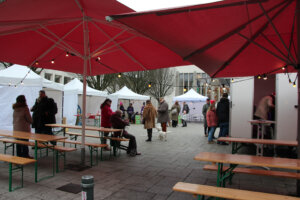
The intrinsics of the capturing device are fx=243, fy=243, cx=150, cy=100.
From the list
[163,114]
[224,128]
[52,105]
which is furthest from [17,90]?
[224,128]

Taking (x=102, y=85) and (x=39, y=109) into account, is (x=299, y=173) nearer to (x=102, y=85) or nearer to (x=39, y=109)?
(x=39, y=109)

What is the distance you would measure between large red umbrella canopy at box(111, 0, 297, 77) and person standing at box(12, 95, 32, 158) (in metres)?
4.02

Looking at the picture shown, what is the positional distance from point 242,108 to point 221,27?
5.31 metres

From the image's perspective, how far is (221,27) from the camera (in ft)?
13.2

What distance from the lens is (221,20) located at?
376 centimetres

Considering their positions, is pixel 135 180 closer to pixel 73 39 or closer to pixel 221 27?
pixel 221 27

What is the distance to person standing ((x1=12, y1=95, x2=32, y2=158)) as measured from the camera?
619cm

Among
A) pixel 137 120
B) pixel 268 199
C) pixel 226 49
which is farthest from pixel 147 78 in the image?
pixel 268 199

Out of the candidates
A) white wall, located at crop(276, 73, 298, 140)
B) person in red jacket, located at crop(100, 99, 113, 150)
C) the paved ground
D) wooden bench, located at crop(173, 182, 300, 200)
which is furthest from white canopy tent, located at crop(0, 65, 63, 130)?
wooden bench, located at crop(173, 182, 300, 200)

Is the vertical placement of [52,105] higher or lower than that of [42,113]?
higher

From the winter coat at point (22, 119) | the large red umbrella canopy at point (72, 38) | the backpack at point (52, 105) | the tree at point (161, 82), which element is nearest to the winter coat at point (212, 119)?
the large red umbrella canopy at point (72, 38)

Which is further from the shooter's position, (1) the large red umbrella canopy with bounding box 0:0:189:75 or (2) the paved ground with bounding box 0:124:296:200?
(1) the large red umbrella canopy with bounding box 0:0:189:75

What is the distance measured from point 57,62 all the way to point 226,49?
544 centimetres

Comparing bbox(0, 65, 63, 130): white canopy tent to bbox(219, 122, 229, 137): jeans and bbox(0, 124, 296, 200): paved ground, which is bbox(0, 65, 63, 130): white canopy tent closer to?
bbox(0, 124, 296, 200): paved ground
